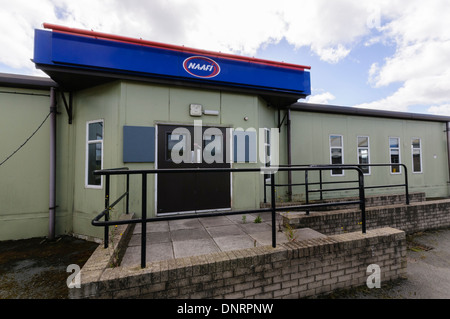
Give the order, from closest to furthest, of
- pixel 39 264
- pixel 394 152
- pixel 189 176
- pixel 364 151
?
pixel 39 264, pixel 189 176, pixel 364 151, pixel 394 152

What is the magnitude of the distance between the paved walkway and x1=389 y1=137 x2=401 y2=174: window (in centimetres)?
746

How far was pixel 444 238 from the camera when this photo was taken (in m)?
4.39

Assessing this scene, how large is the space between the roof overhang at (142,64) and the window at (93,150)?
3.30ft

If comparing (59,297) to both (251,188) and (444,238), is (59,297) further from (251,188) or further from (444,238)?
(444,238)

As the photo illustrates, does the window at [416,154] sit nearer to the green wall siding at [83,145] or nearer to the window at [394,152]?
the window at [394,152]

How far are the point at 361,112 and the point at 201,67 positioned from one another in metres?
6.62

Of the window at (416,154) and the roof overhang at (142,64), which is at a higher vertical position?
the roof overhang at (142,64)

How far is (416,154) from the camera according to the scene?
8.55 metres

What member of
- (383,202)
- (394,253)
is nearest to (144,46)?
(394,253)

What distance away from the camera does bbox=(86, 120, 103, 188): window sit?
4578 millimetres

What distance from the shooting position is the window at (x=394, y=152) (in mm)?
7992

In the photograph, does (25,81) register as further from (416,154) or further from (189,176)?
(416,154)

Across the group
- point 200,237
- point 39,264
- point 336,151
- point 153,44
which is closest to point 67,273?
point 39,264
